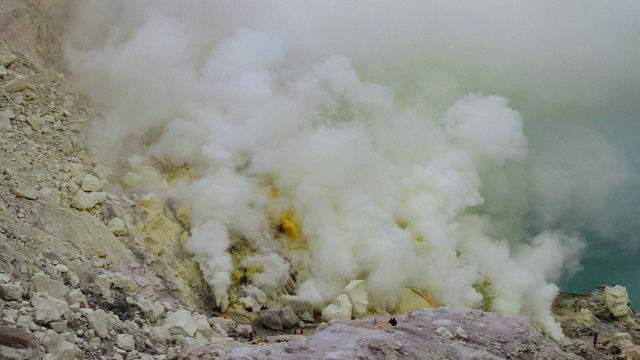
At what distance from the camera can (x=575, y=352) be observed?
12781 millimetres

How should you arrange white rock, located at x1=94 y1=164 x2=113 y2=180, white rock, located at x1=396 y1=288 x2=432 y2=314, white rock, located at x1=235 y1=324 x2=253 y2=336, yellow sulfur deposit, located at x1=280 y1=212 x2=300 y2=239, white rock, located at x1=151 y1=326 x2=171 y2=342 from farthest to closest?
white rock, located at x1=396 y1=288 x2=432 y2=314 → yellow sulfur deposit, located at x1=280 y1=212 x2=300 y2=239 → white rock, located at x1=94 y1=164 x2=113 y2=180 → white rock, located at x1=235 y1=324 x2=253 y2=336 → white rock, located at x1=151 y1=326 x2=171 y2=342

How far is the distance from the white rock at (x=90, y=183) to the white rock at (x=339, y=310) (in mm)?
7387

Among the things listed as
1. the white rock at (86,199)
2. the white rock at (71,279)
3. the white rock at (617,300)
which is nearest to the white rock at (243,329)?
the white rock at (71,279)

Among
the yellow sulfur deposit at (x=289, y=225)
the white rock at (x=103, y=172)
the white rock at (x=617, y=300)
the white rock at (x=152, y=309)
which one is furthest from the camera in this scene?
the white rock at (x=617, y=300)

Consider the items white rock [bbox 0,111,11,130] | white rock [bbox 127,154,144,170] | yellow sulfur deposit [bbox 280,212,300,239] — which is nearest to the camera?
white rock [bbox 0,111,11,130]

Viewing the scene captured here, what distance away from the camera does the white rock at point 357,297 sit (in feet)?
56.9

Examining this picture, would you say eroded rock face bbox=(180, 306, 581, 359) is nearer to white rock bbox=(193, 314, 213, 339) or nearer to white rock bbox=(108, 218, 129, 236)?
white rock bbox=(193, 314, 213, 339)

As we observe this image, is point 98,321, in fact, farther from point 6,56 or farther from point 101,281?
point 6,56

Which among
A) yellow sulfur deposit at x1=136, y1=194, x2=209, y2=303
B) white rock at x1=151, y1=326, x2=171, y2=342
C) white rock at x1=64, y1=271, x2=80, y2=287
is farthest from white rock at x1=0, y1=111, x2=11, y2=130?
white rock at x1=151, y1=326, x2=171, y2=342

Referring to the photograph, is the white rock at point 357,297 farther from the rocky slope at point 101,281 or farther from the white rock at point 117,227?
the white rock at point 117,227

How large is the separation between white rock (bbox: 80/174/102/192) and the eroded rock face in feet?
20.6

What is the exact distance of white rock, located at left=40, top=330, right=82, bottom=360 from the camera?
25.3 feet

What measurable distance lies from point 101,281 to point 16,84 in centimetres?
676

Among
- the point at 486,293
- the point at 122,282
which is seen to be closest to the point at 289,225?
the point at 122,282
